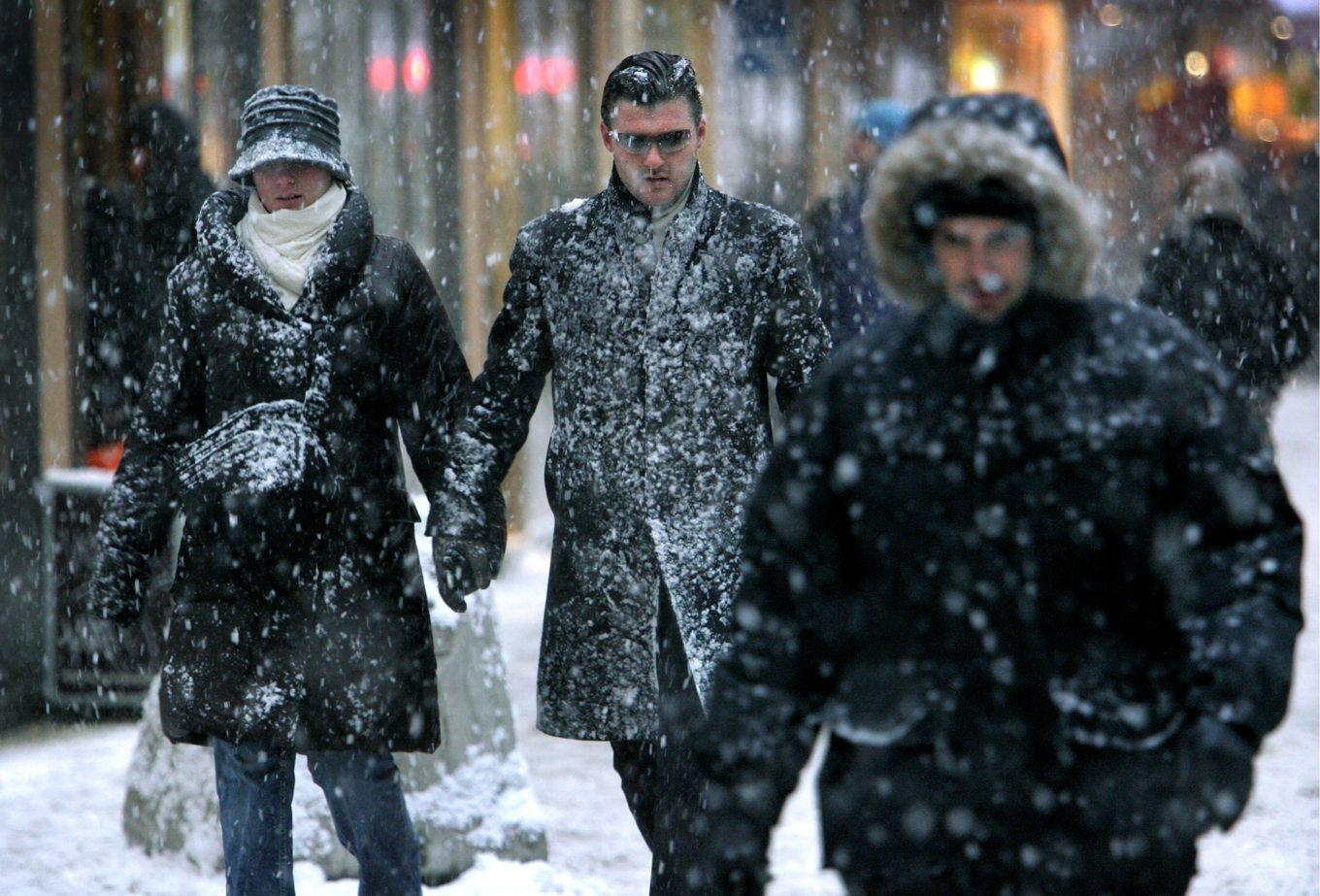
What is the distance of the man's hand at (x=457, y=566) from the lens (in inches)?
171

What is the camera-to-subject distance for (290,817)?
4.37 meters

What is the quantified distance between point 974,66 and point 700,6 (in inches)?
280

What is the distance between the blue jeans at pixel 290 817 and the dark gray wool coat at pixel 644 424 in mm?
414

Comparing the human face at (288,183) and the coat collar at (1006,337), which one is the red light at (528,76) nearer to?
the human face at (288,183)

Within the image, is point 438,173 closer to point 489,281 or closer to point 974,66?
point 489,281

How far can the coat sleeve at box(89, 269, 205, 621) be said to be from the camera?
443 cm

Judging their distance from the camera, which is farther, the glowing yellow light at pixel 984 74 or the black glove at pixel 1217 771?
the glowing yellow light at pixel 984 74

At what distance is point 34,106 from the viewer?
7.32 metres

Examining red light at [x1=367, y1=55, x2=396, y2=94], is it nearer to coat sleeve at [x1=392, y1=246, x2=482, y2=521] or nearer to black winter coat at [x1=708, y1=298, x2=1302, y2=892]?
coat sleeve at [x1=392, y1=246, x2=482, y2=521]

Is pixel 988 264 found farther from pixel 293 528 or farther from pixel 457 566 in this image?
pixel 293 528

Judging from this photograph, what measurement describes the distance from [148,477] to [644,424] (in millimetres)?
1128

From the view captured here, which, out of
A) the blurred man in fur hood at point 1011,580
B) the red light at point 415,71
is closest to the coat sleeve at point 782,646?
the blurred man in fur hood at point 1011,580

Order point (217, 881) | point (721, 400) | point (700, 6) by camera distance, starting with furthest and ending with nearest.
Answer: point (700, 6)
point (217, 881)
point (721, 400)

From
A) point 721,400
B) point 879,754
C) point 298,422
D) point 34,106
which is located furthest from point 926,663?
point 34,106
